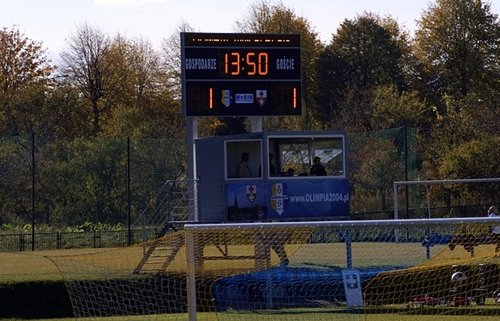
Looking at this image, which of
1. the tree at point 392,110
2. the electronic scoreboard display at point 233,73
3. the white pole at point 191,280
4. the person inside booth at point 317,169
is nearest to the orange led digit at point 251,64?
the electronic scoreboard display at point 233,73

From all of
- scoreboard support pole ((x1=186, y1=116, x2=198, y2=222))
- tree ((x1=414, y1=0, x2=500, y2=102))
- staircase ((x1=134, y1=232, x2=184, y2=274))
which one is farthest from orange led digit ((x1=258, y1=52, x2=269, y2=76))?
tree ((x1=414, y1=0, x2=500, y2=102))

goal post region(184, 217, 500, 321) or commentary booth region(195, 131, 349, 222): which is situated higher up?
commentary booth region(195, 131, 349, 222)

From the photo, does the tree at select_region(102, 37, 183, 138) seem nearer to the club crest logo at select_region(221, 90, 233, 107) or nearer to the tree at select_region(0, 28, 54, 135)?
the tree at select_region(0, 28, 54, 135)

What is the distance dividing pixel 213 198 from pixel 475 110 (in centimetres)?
3048

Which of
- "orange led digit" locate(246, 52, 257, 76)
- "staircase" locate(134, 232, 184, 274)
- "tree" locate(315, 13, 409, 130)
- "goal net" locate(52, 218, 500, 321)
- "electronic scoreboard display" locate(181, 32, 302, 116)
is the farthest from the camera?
"tree" locate(315, 13, 409, 130)

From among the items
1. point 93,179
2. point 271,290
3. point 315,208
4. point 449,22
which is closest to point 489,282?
point 271,290

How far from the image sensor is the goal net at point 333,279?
18.9 m

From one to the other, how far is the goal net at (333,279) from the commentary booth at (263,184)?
4.76 meters

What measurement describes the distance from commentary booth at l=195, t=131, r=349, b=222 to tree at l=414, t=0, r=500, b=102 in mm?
41107

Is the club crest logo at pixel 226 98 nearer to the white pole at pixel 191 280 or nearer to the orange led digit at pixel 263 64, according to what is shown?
the orange led digit at pixel 263 64

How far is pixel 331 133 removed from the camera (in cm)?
2650

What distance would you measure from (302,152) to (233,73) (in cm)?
315

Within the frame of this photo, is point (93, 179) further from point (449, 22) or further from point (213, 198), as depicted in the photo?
point (449, 22)

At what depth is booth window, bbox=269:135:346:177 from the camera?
26578 mm
